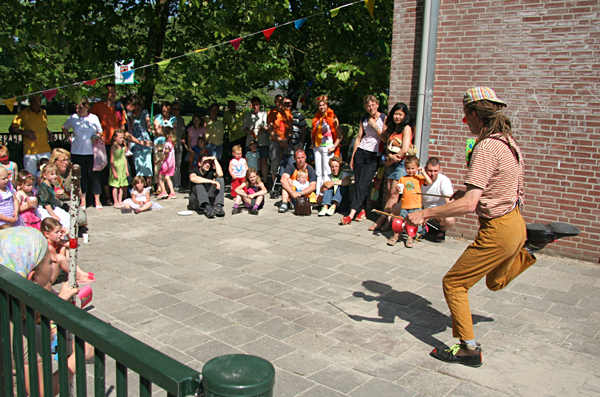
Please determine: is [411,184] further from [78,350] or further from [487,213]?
[78,350]

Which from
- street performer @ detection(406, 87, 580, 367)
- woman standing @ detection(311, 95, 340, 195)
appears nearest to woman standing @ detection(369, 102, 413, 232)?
woman standing @ detection(311, 95, 340, 195)

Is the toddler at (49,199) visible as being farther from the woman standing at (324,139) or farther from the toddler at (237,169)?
the woman standing at (324,139)

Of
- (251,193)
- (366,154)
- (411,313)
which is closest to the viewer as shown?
(411,313)

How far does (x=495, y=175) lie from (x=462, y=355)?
1.40 m

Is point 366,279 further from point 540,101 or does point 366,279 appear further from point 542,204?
point 540,101

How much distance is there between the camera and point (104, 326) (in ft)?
5.91

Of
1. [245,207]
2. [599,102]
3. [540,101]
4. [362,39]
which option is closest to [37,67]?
[245,207]

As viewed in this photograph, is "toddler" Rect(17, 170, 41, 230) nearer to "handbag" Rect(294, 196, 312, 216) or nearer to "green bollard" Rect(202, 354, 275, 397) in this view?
"handbag" Rect(294, 196, 312, 216)

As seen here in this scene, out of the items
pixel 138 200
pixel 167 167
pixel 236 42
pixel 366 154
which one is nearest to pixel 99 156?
pixel 138 200

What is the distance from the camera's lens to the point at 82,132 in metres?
9.60

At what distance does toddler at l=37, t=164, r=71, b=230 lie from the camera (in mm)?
7184

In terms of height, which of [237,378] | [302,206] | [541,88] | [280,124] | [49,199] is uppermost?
[541,88]

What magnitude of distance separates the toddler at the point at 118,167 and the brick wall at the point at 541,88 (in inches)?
229

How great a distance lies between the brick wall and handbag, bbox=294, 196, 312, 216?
265 cm
